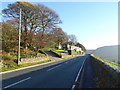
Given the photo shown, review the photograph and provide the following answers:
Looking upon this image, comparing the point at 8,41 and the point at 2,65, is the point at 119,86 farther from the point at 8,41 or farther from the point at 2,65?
the point at 8,41

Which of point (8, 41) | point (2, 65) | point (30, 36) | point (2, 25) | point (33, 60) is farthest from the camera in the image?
point (30, 36)

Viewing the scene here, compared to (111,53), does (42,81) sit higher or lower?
lower

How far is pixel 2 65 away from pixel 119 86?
570 inches

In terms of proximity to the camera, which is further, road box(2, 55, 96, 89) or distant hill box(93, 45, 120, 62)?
distant hill box(93, 45, 120, 62)

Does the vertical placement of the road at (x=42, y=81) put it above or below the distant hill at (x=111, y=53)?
below

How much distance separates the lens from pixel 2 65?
1580 centimetres

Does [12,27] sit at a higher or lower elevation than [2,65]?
higher

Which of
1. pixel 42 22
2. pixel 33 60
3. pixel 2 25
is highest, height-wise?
pixel 42 22

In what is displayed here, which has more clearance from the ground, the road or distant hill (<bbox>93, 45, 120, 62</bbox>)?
distant hill (<bbox>93, 45, 120, 62</bbox>)

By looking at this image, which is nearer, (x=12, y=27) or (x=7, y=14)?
(x=12, y=27)

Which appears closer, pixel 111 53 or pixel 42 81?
pixel 42 81

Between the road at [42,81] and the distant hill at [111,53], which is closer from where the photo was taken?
the road at [42,81]

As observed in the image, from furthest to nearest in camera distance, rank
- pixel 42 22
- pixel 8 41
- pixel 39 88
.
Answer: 1. pixel 42 22
2. pixel 8 41
3. pixel 39 88

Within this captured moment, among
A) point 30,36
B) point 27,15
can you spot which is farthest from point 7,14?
point 30,36
